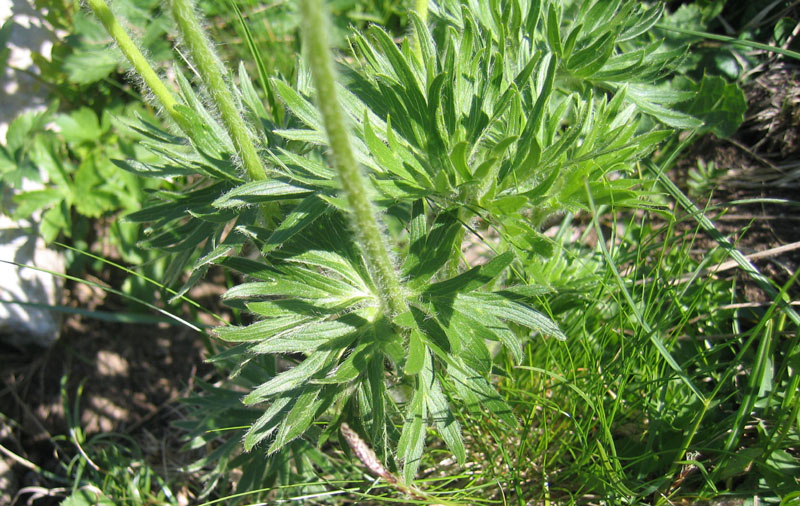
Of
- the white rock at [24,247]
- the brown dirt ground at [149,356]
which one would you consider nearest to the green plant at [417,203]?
the brown dirt ground at [149,356]

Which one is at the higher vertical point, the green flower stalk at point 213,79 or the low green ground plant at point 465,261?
the green flower stalk at point 213,79

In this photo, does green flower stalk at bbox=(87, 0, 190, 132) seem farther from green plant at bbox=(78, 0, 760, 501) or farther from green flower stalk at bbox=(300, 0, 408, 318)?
green flower stalk at bbox=(300, 0, 408, 318)

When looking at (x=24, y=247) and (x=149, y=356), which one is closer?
(x=24, y=247)

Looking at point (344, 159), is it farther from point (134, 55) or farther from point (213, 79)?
point (134, 55)

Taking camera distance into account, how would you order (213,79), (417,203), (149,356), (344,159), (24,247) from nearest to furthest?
(344,159) → (213,79) → (417,203) → (24,247) → (149,356)

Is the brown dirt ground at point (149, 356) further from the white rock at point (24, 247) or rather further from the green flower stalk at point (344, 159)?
the green flower stalk at point (344, 159)

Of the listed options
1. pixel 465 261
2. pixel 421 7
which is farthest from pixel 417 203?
pixel 421 7

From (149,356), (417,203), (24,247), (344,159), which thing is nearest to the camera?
(344,159)
